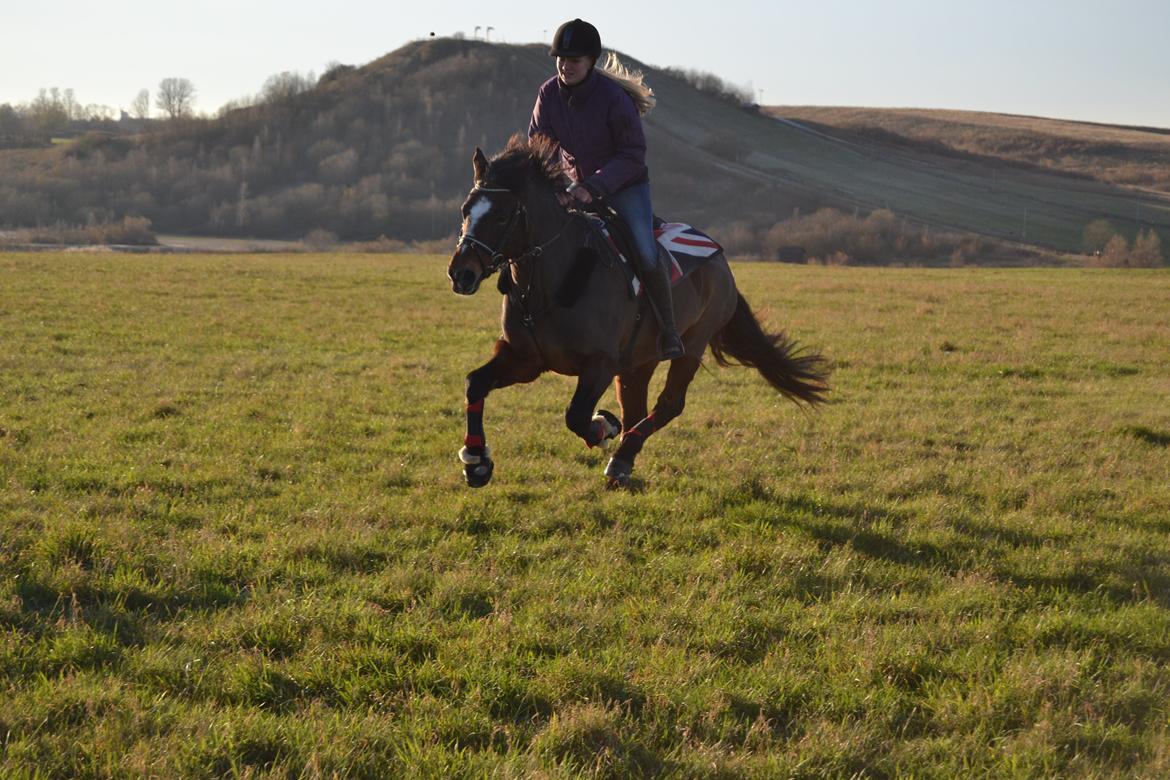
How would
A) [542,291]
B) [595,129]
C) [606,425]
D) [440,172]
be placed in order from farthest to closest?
1. [440,172]
2. [606,425]
3. [595,129]
4. [542,291]

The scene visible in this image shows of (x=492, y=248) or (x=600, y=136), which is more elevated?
(x=600, y=136)

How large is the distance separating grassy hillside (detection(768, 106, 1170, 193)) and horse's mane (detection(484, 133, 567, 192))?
10959 cm

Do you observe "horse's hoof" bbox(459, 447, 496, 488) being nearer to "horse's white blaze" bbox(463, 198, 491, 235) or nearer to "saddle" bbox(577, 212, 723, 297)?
"horse's white blaze" bbox(463, 198, 491, 235)

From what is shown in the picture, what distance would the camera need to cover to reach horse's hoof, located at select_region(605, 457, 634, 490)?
8188 millimetres

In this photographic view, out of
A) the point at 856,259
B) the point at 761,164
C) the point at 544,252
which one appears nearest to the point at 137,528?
the point at 544,252

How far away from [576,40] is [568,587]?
161 inches

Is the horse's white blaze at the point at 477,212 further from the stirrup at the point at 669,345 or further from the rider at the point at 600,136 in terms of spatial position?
the stirrup at the point at 669,345

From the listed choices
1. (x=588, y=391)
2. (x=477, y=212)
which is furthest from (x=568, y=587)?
(x=477, y=212)

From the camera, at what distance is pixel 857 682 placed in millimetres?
4668

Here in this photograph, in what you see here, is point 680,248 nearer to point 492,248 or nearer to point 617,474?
point 617,474

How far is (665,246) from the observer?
28.6ft

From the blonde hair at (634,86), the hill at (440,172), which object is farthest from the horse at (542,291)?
the hill at (440,172)

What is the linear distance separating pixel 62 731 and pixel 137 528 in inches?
116

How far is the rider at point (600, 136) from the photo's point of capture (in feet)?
24.1
